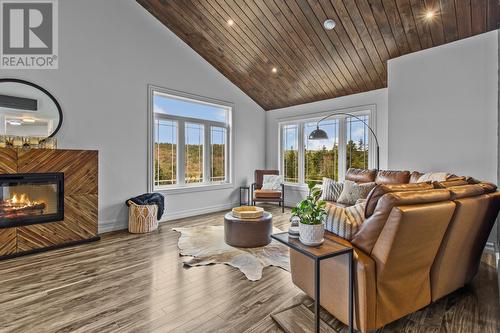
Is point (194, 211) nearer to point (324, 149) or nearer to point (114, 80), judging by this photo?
point (114, 80)

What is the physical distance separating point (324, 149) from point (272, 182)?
4.74 feet

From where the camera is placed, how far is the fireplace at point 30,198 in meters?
3.24

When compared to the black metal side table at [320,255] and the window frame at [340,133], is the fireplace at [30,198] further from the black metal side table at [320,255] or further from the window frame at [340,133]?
the window frame at [340,133]

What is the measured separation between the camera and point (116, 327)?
1.90 meters

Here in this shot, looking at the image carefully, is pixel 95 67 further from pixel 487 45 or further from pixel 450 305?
pixel 487 45

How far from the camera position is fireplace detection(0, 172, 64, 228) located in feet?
10.6

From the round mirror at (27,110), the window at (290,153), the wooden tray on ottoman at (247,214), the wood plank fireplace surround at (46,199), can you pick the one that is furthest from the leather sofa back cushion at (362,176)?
the round mirror at (27,110)

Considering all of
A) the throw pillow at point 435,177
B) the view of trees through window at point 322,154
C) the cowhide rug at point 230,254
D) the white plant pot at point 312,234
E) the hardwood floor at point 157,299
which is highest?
the view of trees through window at point 322,154

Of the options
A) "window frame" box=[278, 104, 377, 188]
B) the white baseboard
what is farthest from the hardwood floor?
"window frame" box=[278, 104, 377, 188]

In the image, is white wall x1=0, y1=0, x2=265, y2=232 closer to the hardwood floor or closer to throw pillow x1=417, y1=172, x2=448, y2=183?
the hardwood floor

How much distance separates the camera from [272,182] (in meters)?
6.16

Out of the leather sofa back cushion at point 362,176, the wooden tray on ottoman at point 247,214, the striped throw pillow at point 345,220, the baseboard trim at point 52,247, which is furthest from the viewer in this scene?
the leather sofa back cushion at point 362,176

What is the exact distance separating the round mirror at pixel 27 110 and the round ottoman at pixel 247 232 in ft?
9.72

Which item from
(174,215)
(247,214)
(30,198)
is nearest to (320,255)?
(247,214)
